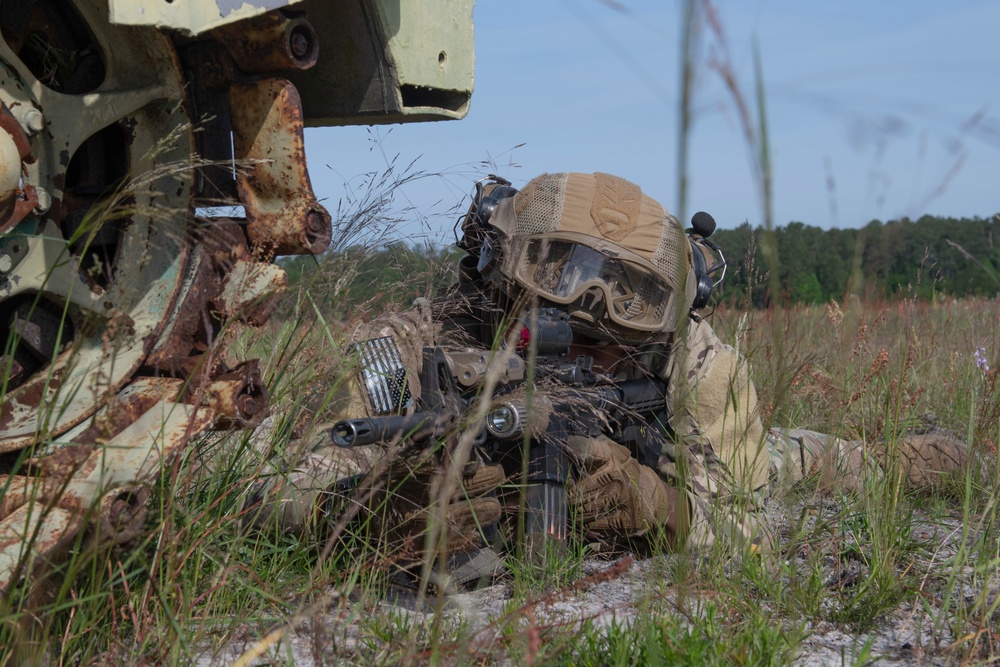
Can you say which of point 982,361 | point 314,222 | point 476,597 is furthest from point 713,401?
point 314,222

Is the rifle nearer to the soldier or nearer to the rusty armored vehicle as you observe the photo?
the soldier

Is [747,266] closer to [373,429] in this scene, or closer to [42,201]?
[373,429]

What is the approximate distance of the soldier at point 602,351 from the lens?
Result: 8.96 feet

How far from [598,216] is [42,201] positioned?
1.85 meters

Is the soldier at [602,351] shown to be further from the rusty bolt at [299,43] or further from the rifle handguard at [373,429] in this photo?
the rusty bolt at [299,43]

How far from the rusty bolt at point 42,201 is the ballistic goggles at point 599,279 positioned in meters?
1.54

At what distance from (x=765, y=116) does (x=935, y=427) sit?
331 cm

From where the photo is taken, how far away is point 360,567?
2.41 meters

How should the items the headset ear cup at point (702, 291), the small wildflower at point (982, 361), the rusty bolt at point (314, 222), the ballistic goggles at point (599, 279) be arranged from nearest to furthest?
1. the rusty bolt at point (314, 222)
2. the ballistic goggles at point (599, 279)
3. the headset ear cup at point (702, 291)
4. the small wildflower at point (982, 361)

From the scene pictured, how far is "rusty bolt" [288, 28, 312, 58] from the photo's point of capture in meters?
2.24

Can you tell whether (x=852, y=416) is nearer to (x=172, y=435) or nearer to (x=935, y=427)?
(x=935, y=427)

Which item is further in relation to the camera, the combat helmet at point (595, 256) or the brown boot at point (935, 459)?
the brown boot at point (935, 459)

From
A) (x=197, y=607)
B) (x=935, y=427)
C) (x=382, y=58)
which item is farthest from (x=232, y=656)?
(x=935, y=427)

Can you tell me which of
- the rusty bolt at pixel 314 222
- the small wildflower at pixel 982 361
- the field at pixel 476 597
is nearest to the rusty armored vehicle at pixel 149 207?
the rusty bolt at pixel 314 222
